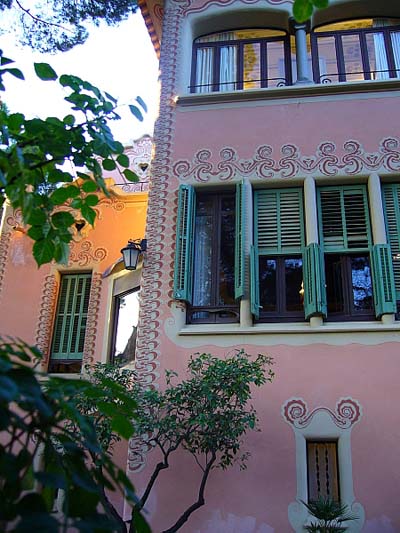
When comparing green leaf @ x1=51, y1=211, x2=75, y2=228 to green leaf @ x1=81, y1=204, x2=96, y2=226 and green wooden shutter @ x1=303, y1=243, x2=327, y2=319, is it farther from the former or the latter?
green wooden shutter @ x1=303, y1=243, x2=327, y2=319

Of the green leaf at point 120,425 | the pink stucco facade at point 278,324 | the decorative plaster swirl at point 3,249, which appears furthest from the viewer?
the decorative plaster swirl at point 3,249

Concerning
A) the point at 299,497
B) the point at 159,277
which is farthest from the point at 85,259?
the point at 299,497

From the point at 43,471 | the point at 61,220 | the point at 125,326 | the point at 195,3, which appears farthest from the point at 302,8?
the point at 195,3

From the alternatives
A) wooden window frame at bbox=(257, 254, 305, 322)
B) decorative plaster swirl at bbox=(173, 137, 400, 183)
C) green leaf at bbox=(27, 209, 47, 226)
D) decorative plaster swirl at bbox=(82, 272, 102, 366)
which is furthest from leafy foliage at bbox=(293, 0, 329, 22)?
decorative plaster swirl at bbox=(82, 272, 102, 366)

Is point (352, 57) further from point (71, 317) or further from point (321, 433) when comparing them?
point (71, 317)

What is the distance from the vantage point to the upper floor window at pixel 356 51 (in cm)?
834

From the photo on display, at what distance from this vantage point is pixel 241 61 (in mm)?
8742

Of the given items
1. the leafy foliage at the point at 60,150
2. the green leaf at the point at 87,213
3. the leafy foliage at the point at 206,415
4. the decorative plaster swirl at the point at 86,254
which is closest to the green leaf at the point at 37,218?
the leafy foliage at the point at 60,150

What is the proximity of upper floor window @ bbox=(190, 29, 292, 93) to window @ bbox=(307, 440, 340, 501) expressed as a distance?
16.3 ft

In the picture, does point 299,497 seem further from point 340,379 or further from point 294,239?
point 294,239

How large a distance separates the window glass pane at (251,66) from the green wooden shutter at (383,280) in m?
3.15

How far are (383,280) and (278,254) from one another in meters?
1.25

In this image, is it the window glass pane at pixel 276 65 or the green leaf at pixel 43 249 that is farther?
the window glass pane at pixel 276 65

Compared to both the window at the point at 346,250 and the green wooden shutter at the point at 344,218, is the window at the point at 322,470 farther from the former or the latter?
the green wooden shutter at the point at 344,218
